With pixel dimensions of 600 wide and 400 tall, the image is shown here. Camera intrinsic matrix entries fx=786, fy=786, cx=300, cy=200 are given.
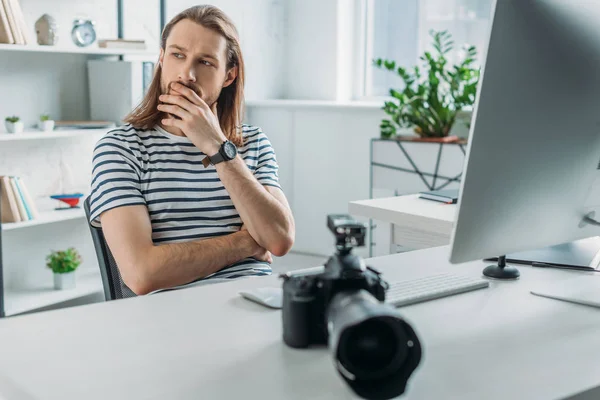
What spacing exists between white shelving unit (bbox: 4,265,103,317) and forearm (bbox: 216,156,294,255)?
1715 millimetres

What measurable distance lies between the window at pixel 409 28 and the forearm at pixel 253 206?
2648mm

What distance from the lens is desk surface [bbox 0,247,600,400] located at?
35.0 inches

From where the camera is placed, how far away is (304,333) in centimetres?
100

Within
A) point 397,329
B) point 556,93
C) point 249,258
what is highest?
point 556,93

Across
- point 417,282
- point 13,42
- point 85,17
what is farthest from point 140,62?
point 417,282

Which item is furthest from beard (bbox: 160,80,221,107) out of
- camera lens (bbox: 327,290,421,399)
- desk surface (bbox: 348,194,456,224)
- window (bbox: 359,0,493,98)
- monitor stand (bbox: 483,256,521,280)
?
window (bbox: 359,0,493,98)

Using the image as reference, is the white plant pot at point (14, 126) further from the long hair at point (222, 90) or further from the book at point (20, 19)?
the long hair at point (222, 90)

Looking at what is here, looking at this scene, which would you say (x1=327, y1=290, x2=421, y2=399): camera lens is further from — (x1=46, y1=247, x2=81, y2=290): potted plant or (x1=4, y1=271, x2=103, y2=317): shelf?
(x1=46, y1=247, x2=81, y2=290): potted plant

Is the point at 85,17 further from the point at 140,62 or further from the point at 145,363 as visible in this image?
the point at 145,363

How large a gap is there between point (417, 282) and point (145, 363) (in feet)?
1.72

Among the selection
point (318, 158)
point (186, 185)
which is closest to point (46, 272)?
point (318, 158)

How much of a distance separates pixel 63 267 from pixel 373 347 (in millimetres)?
2721

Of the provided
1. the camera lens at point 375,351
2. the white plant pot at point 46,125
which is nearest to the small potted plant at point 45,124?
the white plant pot at point 46,125

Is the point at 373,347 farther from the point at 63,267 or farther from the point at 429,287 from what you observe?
the point at 63,267
